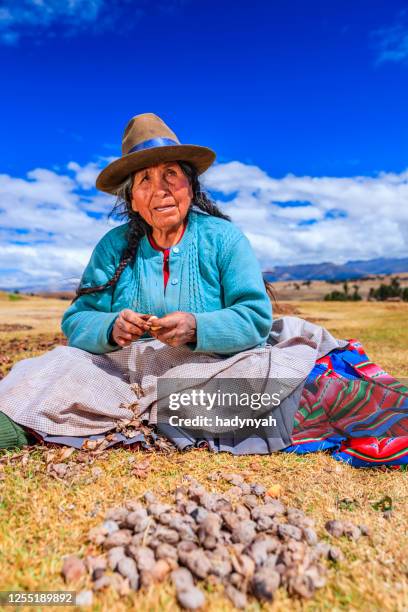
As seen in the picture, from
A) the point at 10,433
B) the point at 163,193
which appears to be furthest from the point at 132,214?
the point at 10,433

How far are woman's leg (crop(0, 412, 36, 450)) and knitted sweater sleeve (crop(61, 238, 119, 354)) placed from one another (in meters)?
0.80

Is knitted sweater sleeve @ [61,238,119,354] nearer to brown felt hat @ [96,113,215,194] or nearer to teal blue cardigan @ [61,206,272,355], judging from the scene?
teal blue cardigan @ [61,206,272,355]

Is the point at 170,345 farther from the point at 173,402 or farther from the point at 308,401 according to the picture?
the point at 308,401

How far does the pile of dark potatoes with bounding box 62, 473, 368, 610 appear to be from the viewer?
2.00 m

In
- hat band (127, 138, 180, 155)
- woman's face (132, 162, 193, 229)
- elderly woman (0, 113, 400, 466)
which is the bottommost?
elderly woman (0, 113, 400, 466)

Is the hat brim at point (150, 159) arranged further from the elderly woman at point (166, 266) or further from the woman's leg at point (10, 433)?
the woman's leg at point (10, 433)

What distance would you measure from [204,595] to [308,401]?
1.93m

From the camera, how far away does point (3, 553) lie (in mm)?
2215

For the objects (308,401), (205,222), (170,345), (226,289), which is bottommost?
(308,401)

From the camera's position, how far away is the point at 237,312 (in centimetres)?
367

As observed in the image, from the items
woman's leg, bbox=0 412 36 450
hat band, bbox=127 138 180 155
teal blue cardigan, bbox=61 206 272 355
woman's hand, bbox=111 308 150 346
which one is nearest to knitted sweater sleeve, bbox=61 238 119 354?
teal blue cardigan, bbox=61 206 272 355

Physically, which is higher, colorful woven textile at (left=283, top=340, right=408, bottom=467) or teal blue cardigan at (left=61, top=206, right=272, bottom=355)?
teal blue cardigan at (left=61, top=206, right=272, bottom=355)

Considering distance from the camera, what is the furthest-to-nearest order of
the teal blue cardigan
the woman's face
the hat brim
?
1. the woman's face
2. the hat brim
3. the teal blue cardigan

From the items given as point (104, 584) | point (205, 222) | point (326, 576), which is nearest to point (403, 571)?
point (326, 576)
